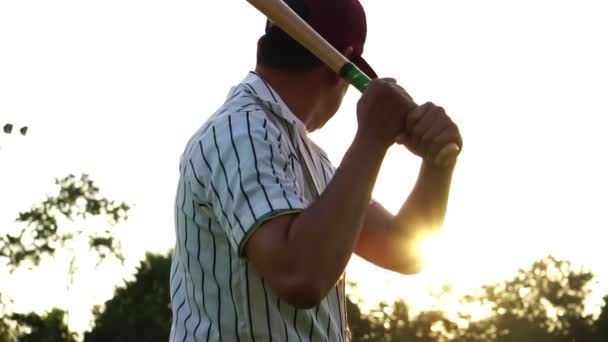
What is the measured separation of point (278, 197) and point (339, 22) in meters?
1.02

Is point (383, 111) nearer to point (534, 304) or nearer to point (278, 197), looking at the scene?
point (278, 197)

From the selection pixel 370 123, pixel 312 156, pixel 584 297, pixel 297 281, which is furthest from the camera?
pixel 584 297

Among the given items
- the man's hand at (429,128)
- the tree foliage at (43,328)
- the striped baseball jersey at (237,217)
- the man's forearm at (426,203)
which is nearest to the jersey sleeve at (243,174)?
the striped baseball jersey at (237,217)

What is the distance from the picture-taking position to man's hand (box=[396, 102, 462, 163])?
10.7 feet

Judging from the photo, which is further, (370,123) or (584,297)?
(584,297)

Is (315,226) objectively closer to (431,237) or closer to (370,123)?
(370,123)

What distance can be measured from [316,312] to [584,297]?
61.8 m

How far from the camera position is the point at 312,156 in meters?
3.72

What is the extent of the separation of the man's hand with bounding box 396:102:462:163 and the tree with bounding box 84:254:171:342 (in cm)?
6143

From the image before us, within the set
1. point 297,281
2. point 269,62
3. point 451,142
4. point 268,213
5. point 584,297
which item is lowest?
point 297,281

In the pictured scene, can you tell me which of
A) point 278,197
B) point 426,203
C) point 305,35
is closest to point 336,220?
point 278,197

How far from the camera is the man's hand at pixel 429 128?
128 inches

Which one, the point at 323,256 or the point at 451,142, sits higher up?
the point at 451,142

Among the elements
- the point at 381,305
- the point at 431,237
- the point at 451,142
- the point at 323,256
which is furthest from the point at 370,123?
the point at 381,305
